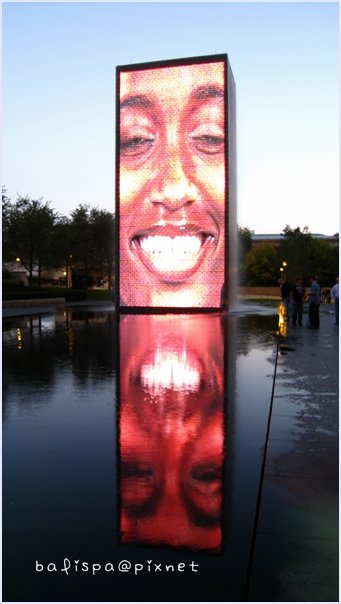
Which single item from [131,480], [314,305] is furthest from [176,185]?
[131,480]

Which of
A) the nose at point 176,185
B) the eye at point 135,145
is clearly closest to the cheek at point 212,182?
the nose at point 176,185

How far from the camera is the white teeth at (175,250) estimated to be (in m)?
29.5

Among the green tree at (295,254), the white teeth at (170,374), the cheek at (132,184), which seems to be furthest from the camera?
the green tree at (295,254)

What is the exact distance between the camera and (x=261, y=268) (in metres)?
77.7

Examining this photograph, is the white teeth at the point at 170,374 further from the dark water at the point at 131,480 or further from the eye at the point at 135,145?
the eye at the point at 135,145

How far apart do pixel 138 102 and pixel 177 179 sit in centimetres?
464

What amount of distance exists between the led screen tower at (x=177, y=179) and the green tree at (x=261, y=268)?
47.0m

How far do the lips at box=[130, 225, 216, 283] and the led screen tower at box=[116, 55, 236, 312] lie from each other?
0.05m

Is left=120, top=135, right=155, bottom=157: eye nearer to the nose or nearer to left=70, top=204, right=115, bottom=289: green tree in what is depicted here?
the nose

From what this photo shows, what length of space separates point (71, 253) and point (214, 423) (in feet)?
166

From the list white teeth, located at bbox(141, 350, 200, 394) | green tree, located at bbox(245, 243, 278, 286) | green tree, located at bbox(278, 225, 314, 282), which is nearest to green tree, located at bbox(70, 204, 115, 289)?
green tree, located at bbox(278, 225, 314, 282)

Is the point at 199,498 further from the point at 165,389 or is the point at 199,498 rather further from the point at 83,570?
the point at 165,389

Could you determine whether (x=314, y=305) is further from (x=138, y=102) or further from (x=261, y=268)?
(x=261, y=268)

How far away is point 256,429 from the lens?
233 inches
